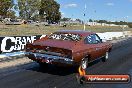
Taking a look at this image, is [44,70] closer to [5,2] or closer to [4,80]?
[4,80]

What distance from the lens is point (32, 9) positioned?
93.1 m

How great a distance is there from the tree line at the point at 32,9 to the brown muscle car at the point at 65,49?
61.7 meters

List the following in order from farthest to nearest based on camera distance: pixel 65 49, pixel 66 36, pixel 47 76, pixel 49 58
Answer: pixel 66 36
pixel 49 58
pixel 65 49
pixel 47 76

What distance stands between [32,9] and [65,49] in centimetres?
8293

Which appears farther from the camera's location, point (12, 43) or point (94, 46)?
point (12, 43)

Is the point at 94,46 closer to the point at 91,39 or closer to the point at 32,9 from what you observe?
the point at 91,39

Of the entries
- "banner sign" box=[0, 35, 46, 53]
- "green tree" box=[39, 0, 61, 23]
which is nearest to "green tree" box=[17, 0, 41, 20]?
"green tree" box=[39, 0, 61, 23]

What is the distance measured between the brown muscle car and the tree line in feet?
202

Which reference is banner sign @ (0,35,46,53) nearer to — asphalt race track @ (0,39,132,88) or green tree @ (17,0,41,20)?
asphalt race track @ (0,39,132,88)

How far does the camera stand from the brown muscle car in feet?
37.3

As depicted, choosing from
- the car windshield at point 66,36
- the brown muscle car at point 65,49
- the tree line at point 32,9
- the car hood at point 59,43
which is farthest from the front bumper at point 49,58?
the tree line at point 32,9

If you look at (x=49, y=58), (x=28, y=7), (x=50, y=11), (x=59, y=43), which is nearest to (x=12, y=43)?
(x=59, y=43)

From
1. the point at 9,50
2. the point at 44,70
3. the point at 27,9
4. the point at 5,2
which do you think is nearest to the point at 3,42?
the point at 9,50

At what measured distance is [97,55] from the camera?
13.9 meters
